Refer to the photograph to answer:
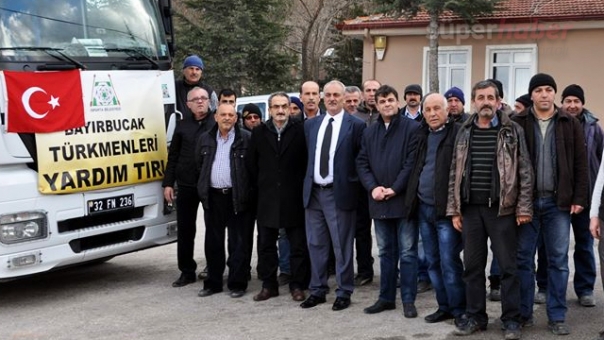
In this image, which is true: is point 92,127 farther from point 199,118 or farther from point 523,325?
point 523,325

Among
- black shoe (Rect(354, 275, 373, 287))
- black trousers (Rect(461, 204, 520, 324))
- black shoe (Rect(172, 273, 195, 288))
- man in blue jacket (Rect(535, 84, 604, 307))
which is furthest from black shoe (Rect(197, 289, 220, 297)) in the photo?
man in blue jacket (Rect(535, 84, 604, 307))

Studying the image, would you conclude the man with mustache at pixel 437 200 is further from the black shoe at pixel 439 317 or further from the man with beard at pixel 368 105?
the man with beard at pixel 368 105

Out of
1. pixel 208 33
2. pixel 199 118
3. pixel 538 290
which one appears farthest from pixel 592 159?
pixel 208 33

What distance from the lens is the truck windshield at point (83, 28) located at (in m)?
6.35

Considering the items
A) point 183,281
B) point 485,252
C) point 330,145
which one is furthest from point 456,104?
point 183,281

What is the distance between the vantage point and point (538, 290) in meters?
6.57

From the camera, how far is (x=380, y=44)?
20812 millimetres

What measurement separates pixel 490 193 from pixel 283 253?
287 centimetres

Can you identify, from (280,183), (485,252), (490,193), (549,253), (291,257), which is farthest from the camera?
(291,257)

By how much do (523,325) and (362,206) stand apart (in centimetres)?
202

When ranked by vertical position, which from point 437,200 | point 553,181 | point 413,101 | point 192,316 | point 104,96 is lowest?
point 192,316

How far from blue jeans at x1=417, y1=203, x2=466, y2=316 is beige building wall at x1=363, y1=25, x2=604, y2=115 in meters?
12.8

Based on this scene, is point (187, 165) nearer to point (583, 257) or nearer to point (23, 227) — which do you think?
point (23, 227)

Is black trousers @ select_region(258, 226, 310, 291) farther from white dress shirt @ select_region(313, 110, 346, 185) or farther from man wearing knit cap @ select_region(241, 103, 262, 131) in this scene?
man wearing knit cap @ select_region(241, 103, 262, 131)
